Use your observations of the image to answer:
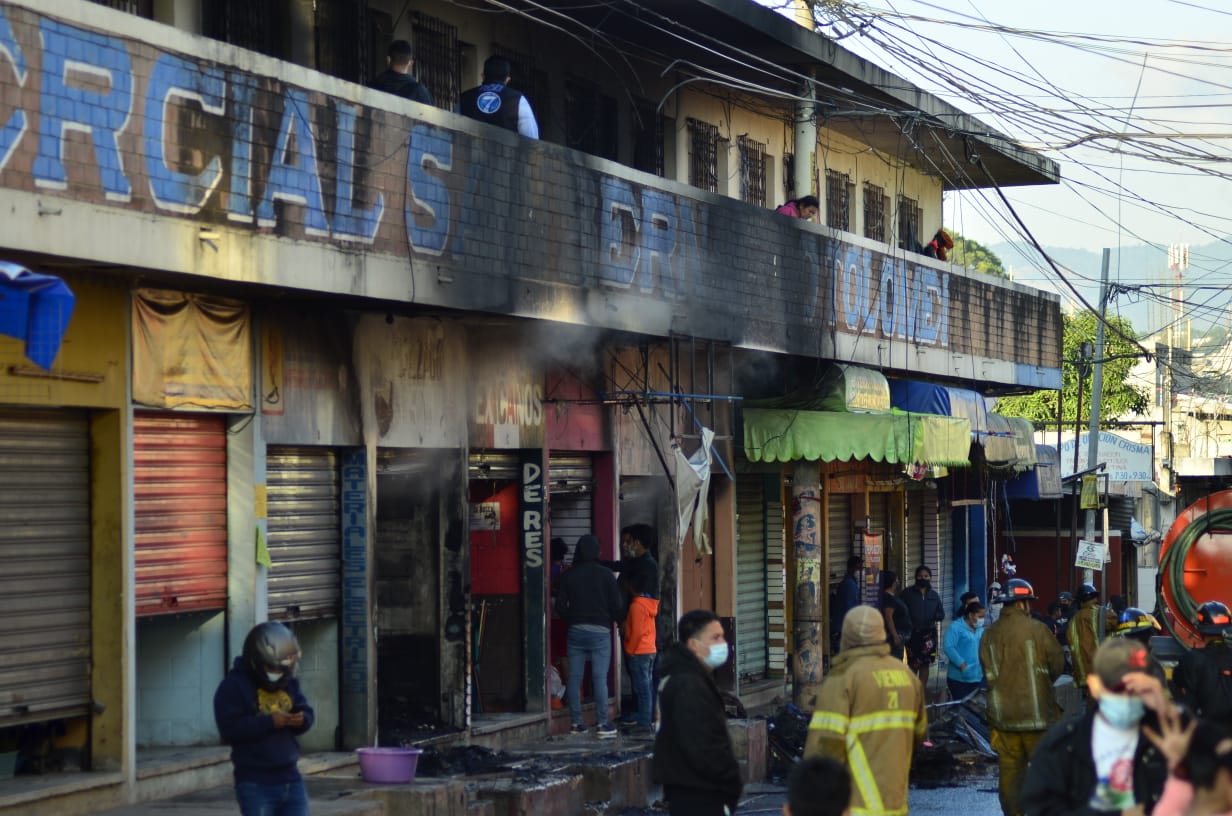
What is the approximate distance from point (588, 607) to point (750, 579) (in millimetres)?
7007

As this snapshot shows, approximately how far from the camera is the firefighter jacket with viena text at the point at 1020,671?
11781mm

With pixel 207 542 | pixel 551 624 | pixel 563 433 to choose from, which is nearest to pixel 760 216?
pixel 563 433

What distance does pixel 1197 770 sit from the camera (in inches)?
221

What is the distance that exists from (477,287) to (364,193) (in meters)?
1.46

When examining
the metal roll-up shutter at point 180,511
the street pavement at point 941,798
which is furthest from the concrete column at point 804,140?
the metal roll-up shutter at point 180,511

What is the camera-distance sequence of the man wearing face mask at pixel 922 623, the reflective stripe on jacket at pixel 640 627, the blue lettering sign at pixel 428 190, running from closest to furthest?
the blue lettering sign at pixel 428 190 < the reflective stripe on jacket at pixel 640 627 < the man wearing face mask at pixel 922 623

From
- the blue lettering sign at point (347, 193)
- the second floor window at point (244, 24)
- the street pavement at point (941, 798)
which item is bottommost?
the street pavement at point (941, 798)

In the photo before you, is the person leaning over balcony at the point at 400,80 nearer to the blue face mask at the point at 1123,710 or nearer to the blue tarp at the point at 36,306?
the blue tarp at the point at 36,306

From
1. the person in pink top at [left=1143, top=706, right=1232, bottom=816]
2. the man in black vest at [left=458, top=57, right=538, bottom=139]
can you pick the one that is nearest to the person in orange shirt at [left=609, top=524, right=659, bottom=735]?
the man in black vest at [left=458, top=57, right=538, bottom=139]

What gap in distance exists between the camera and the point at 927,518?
2958 centimetres

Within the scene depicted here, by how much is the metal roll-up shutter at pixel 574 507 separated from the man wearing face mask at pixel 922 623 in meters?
4.91

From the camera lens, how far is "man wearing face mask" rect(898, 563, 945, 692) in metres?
21.2

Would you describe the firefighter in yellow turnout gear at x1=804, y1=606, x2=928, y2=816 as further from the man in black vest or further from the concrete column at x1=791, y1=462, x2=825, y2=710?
the concrete column at x1=791, y1=462, x2=825, y2=710

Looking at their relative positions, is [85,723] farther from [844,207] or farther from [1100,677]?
[844,207]
